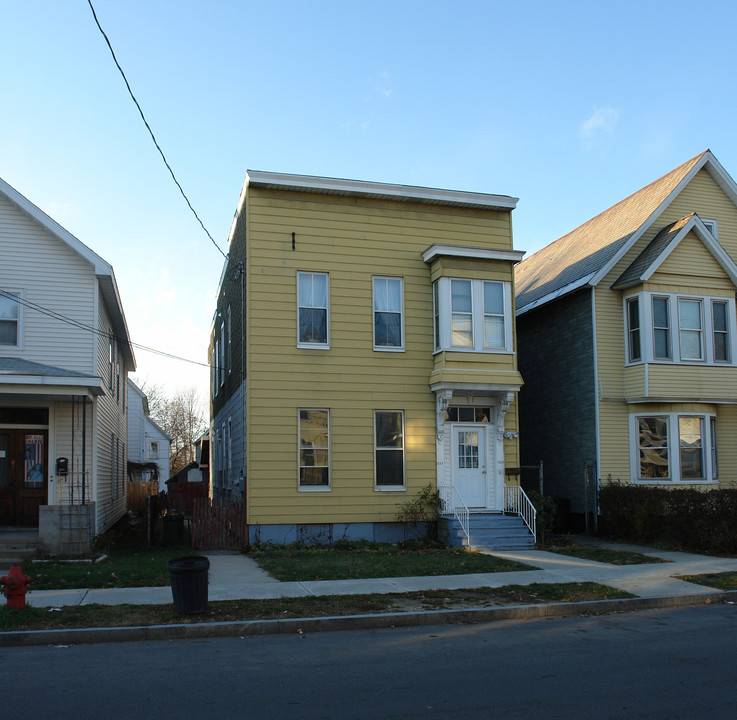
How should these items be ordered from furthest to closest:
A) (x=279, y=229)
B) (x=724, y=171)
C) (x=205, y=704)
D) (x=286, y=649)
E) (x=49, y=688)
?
(x=724, y=171) < (x=279, y=229) < (x=286, y=649) < (x=49, y=688) < (x=205, y=704)

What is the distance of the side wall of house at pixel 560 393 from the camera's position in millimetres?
21375

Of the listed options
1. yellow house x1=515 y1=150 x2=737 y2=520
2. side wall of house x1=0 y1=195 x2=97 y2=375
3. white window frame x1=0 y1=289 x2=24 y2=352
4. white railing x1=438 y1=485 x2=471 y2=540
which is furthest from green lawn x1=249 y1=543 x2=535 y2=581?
white window frame x1=0 y1=289 x2=24 y2=352

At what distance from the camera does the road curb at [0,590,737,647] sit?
9039 millimetres

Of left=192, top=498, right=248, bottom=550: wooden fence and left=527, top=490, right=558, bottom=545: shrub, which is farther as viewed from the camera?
left=527, top=490, right=558, bottom=545: shrub

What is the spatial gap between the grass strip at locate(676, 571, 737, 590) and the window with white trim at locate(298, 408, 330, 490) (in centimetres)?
802

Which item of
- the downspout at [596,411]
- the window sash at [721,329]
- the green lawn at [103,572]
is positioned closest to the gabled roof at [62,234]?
the green lawn at [103,572]

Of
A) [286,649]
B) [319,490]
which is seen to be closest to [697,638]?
[286,649]

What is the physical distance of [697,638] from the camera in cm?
912

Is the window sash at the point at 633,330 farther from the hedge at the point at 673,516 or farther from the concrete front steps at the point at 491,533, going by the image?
the concrete front steps at the point at 491,533

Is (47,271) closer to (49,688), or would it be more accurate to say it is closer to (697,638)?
(49,688)

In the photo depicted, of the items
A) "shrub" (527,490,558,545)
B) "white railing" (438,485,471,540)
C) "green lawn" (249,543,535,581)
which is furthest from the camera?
"white railing" (438,485,471,540)

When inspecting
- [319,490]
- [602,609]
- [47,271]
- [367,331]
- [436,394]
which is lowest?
[602,609]

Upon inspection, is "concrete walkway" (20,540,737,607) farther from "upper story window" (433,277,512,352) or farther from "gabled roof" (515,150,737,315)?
"gabled roof" (515,150,737,315)

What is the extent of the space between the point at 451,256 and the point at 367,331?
2.75 meters
